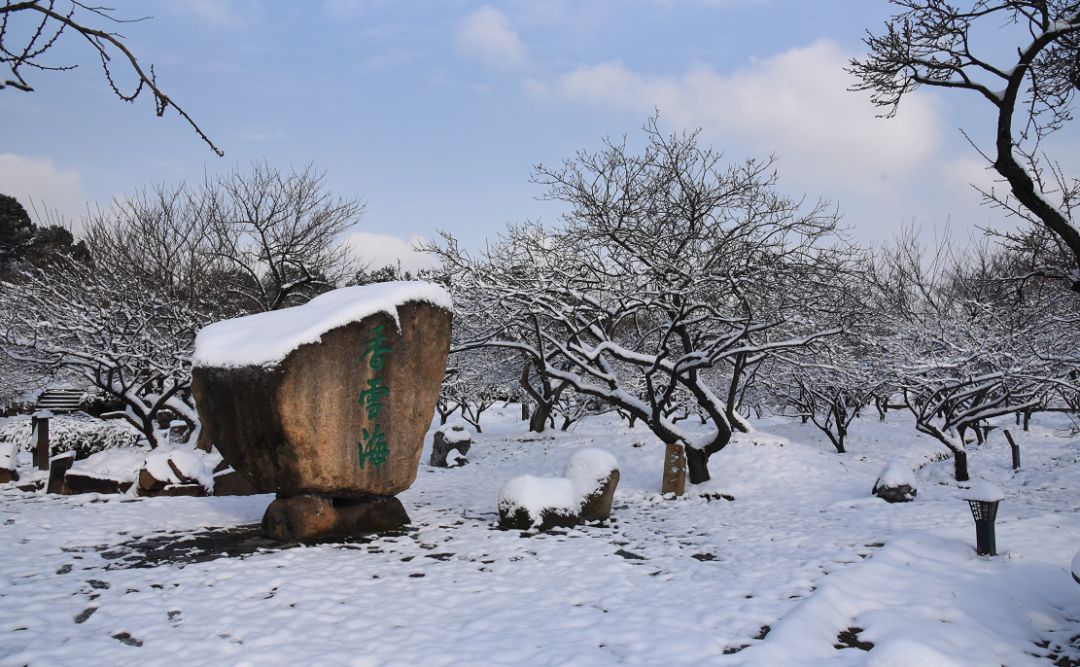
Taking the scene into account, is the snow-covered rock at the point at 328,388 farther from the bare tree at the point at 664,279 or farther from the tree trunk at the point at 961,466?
the tree trunk at the point at 961,466

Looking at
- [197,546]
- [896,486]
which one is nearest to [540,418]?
[896,486]

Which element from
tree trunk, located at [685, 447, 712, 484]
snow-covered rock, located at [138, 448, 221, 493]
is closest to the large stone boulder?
snow-covered rock, located at [138, 448, 221, 493]

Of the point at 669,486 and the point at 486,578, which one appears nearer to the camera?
the point at 486,578

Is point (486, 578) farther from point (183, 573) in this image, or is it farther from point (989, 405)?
point (989, 405)

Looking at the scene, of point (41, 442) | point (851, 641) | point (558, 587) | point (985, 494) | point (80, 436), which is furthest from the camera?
point (80, 436)

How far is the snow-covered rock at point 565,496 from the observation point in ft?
29.5

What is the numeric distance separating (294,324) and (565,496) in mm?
4475

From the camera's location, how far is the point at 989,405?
11.5 meters

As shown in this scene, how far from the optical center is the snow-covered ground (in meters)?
4.52

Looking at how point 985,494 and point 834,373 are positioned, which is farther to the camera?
point 834,373

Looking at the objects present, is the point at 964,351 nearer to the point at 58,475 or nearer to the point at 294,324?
the point at 294,324

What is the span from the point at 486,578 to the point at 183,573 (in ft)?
10.1

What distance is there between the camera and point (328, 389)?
783cm

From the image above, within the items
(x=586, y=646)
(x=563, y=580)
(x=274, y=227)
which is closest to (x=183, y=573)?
(x=563, y=580)
